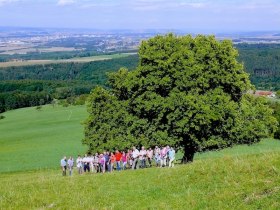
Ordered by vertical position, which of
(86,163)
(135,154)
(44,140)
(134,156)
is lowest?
(44,140)

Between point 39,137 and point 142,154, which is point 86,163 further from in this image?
point 39,137

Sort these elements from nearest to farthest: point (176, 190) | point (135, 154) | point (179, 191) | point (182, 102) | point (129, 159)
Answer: point (179, 191), point (176, 190), point (135, 154), point (182, 102), point (129, 159)

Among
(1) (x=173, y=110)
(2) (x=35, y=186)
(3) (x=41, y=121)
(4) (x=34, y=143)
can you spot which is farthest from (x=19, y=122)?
(2) (x=35, y=186)

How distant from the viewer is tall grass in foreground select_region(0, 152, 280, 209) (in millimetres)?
15766

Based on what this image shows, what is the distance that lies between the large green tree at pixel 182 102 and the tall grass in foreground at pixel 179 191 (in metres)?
13.5

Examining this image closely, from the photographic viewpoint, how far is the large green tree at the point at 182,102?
35625mm

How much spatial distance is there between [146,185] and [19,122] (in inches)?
3855

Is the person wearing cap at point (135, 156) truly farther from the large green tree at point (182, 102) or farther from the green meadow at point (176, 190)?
the green meadow at point (176, 190)

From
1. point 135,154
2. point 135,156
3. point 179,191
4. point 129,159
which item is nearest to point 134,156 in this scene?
point 135,156

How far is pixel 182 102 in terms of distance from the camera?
115 feet

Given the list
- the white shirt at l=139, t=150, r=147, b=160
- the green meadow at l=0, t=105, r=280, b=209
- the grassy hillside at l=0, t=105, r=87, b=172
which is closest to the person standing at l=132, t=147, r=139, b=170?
the white shirt at l=139, t=150, r=147, b=160

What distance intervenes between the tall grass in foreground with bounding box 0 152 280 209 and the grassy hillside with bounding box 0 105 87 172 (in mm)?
36551

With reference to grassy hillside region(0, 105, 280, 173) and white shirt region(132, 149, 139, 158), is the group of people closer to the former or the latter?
white shirt region(132, 149, 139, 158)

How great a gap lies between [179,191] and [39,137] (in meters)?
73.0
